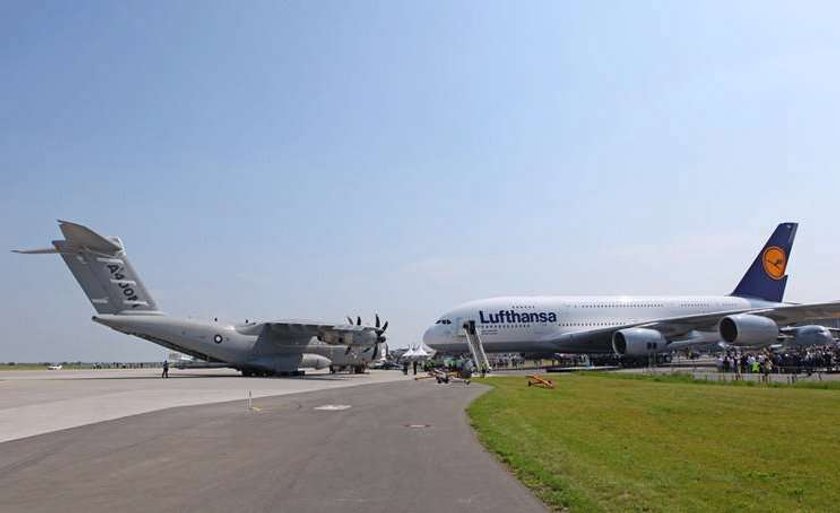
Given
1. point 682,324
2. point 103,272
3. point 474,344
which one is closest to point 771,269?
point 682,324

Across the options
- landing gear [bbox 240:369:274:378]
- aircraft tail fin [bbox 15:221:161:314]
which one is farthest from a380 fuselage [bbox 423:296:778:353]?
aircraft tail fin [bbox 15:221:161:314]

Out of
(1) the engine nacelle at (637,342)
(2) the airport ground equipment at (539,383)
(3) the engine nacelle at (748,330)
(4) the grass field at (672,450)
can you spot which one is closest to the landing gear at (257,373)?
(2) the airport ground equipment at (539,383)

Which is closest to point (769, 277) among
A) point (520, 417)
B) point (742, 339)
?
point (742, 339)

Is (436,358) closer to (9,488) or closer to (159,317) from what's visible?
(159,317)

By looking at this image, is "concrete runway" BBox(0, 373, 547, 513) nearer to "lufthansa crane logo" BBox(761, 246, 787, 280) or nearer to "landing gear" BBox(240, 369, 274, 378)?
"landing gear" BBox(240, 369, 274, 378)

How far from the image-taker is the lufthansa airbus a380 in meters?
55.8

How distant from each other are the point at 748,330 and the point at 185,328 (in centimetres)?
4053

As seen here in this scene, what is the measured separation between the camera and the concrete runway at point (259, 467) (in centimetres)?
866

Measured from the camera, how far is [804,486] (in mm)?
9609

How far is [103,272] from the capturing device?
48219 millimetres

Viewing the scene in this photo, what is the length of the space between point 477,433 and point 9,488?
9144mm

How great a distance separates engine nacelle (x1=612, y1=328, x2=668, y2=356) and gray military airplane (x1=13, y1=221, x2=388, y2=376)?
1939 centimetres

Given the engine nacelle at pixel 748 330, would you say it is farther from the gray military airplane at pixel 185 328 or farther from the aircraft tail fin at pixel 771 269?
the gray military airplane at pixel 185 328

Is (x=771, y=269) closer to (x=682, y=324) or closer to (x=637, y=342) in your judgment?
(x=682, y=324)
